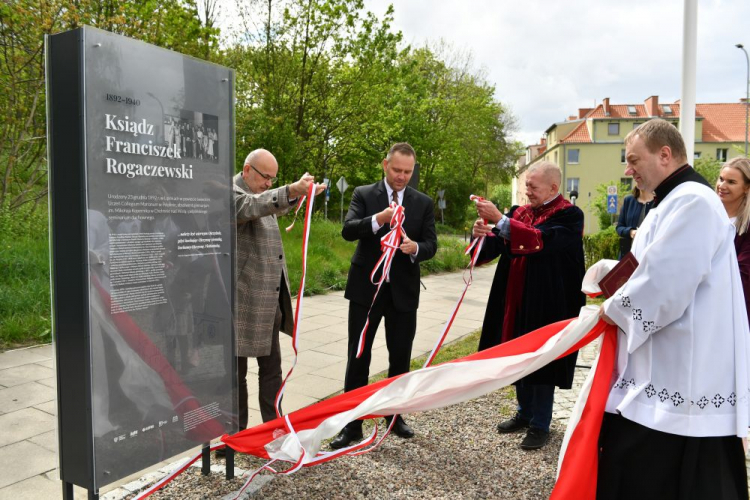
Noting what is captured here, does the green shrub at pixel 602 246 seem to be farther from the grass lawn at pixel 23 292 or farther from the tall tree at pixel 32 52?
the grass lawn at pixel 23 292

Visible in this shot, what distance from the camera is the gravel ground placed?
3395mm

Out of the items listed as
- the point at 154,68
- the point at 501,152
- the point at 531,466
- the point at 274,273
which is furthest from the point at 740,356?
the point at 501,152

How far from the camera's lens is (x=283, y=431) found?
319 centimetres

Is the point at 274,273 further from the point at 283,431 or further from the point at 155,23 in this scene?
the point at 155,23

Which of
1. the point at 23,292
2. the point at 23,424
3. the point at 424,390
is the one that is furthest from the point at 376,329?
the point at 23,292

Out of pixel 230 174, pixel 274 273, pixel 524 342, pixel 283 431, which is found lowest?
pixel 283 431

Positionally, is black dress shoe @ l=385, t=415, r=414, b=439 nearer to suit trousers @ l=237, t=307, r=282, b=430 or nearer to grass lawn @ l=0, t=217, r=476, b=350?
suit trousers @ l=237, t=307, r=282, b=430

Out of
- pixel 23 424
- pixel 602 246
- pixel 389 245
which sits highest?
pixel 389 245

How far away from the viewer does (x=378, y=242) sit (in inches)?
165

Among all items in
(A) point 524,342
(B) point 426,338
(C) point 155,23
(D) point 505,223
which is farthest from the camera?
(C) point 155,23

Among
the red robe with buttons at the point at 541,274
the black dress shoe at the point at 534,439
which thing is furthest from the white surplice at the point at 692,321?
the black dress shoe at the point at 534,439

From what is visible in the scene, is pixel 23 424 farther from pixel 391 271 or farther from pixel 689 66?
pixel 689 66

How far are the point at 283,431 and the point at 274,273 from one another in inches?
41.8

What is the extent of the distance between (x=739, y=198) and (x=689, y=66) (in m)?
3.39
